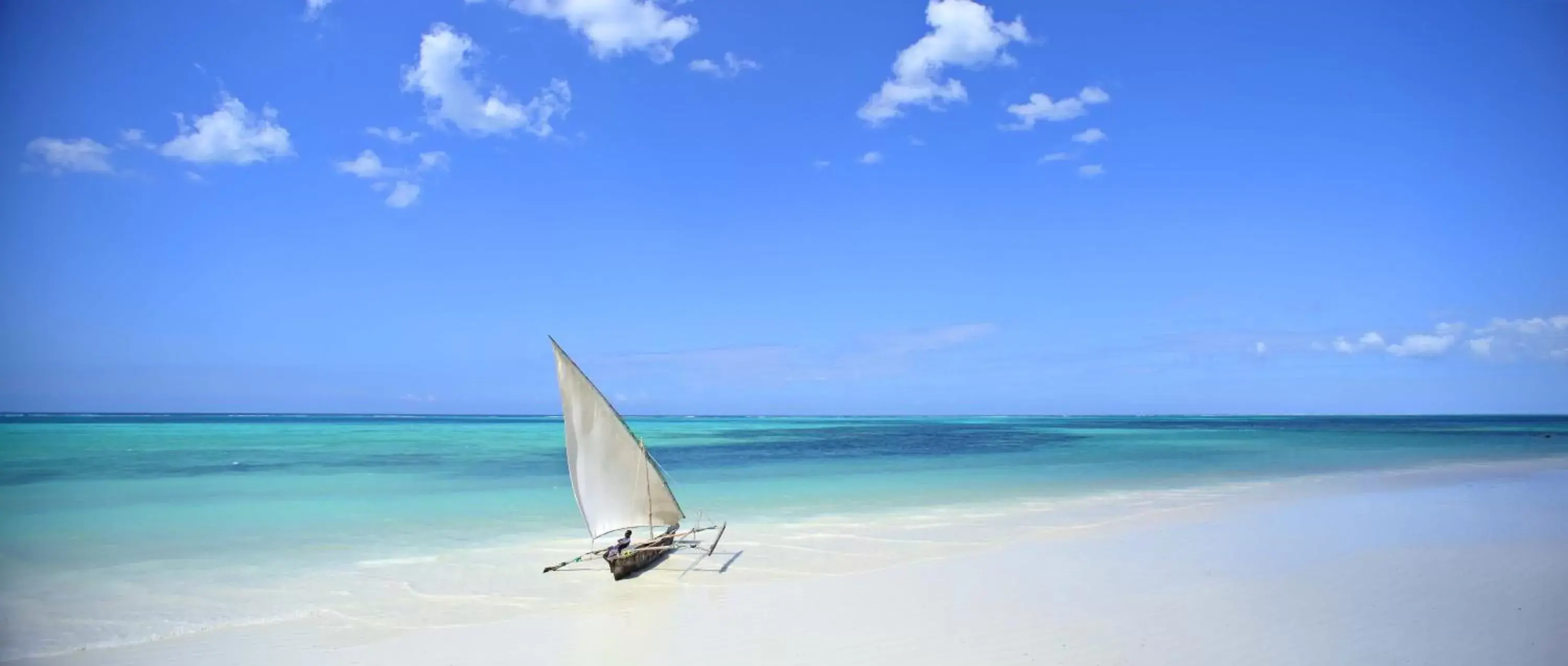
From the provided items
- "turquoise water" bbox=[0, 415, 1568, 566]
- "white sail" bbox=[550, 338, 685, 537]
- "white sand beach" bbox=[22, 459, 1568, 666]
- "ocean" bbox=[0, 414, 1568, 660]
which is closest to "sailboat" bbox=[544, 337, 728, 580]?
"white sail" bbox=[550, 338, 685, 537]

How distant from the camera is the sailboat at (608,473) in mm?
12859

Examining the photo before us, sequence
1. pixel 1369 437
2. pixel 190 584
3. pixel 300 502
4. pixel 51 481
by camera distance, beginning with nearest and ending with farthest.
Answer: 1. pixel 190 584
2. pixel 300 502
3. pixel 51 481
4. pixel 1369 437

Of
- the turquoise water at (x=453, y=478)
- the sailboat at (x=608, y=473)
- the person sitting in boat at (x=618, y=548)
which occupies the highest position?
the sailboat at (x=608, y=473)

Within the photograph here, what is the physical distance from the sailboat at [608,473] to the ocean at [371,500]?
4.41ft

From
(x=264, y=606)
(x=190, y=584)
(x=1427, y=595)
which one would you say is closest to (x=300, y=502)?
(x=190, y=584)

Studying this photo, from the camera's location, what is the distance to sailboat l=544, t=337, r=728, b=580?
12859 millimetres

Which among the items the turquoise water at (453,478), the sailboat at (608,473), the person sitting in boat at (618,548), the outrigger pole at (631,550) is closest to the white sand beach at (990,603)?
the outrigger pole at (631,550)

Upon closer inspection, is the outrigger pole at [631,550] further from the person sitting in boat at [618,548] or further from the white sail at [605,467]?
the white sail at [605,467]

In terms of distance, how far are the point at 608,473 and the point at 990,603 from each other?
6.41m

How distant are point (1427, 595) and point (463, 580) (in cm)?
1274

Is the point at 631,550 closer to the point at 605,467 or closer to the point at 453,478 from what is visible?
the point at 605,467

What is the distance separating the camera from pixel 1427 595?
9.96 metres

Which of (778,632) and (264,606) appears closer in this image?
(778,632)

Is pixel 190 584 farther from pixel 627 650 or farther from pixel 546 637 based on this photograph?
pixel 627 650
